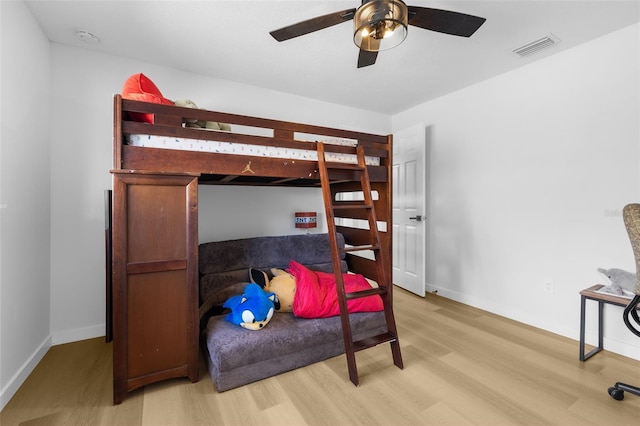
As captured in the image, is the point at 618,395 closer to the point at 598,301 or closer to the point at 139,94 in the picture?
the point at 598,301

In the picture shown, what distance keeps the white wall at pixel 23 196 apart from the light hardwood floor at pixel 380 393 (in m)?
0.22

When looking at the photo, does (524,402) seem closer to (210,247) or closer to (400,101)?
(210,247)

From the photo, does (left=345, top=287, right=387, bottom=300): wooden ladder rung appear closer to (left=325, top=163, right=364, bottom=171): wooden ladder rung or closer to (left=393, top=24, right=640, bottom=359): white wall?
(left=325, top=163, right=364, bottom=171): wooden ladder rung

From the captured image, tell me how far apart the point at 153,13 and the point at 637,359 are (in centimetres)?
443

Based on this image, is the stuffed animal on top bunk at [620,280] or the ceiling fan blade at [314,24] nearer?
the ceiling fan blade at [314,24]

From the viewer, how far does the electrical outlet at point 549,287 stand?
2.62 m

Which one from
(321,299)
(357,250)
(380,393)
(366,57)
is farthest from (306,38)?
(380,393)

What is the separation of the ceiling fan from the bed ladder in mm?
759

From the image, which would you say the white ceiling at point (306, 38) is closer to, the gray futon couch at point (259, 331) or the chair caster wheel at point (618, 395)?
the gray futon couch at point (259, 331)

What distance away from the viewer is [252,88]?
3.26 metres

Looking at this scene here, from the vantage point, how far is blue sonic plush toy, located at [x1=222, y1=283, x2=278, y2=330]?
1980 mm

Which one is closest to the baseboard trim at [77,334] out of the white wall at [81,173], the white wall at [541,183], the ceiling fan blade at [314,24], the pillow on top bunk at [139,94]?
the white wall at [81,173]

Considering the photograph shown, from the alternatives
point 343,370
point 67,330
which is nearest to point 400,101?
point 343,370

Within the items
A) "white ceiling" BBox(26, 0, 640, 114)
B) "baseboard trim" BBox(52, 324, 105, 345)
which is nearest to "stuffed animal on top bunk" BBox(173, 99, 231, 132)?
"white ceiling" BBox(26, 0, 640, 114)
